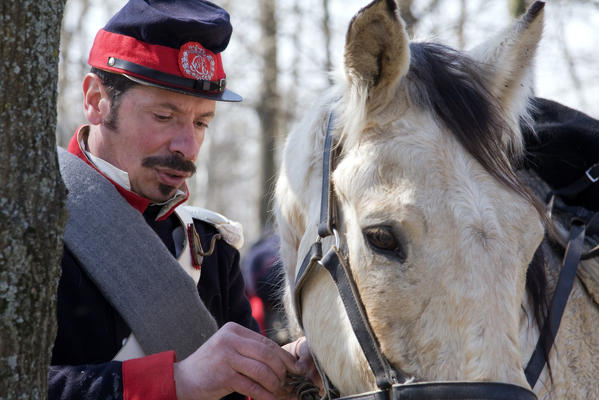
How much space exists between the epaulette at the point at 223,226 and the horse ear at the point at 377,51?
1.11 meters

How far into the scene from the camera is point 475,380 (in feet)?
5.95

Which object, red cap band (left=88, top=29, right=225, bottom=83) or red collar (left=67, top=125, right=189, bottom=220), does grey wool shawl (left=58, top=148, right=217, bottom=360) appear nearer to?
red collar (left=67, top=125, right=189, bottom=220)

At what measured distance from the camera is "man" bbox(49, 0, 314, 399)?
225 cm

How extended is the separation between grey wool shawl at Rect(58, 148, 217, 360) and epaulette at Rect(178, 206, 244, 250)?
0.46 meters

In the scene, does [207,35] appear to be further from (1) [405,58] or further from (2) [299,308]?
(2) [299,308]

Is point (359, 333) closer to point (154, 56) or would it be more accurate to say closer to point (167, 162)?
point (167, 162)

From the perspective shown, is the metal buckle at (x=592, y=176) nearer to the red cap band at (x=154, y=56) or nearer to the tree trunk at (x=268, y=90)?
the red cap band at (x=154, y=56)

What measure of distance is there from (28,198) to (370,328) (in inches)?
41.0

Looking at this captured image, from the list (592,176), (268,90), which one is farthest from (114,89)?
(268,90)

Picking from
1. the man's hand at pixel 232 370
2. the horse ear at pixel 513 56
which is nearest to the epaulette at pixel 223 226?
the man's hand at pixel 232 370

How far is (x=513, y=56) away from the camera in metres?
2.47

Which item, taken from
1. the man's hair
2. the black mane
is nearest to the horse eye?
the black mane

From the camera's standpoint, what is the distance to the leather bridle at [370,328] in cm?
181

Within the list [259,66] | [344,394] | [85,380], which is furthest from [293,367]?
[259,66]
